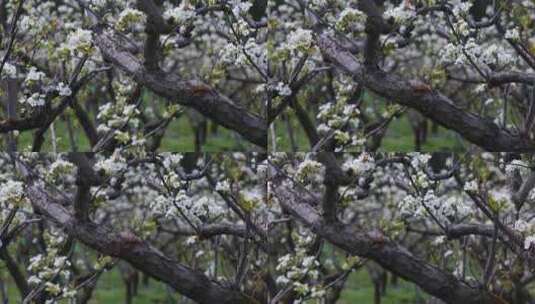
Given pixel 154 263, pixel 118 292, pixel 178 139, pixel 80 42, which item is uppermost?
pixel 80 42

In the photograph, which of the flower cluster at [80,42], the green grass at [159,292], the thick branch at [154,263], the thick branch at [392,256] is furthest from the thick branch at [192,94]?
the green grass at [159,292]

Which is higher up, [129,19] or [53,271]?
[129,19]

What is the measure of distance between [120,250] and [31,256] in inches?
17.0

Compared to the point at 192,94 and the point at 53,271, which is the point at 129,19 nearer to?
the point at 192,94

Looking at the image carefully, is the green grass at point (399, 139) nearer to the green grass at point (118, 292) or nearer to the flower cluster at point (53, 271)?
the green grass at point (118, 292)

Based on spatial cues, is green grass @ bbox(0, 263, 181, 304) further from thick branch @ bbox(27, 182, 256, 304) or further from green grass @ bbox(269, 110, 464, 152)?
green grass @ bbox(269, 110, 464, 152)

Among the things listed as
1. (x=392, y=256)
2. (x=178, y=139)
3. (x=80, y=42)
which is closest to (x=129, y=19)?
(x=80, y=42)

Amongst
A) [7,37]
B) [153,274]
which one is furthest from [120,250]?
[7,37]

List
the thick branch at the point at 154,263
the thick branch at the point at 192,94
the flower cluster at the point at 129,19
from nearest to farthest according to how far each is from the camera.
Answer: the flower cluster at the point at 129,19 → the thick branch at the point at 192,94 → the thick branch at the point at 154,263

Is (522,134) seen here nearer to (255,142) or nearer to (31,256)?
(255,142)

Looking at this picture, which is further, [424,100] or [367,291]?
[367,291]

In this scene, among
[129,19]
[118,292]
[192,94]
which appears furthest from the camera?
[118,292]

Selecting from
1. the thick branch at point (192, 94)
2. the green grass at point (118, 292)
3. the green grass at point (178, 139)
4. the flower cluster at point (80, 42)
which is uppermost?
the flower cluster at point (80, 42)

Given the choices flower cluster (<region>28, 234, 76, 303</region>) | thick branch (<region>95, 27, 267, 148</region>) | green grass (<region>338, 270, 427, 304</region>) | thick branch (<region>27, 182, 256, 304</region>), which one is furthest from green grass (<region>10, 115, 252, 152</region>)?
green grass (<region>338, 270, 427, 304</region>)
